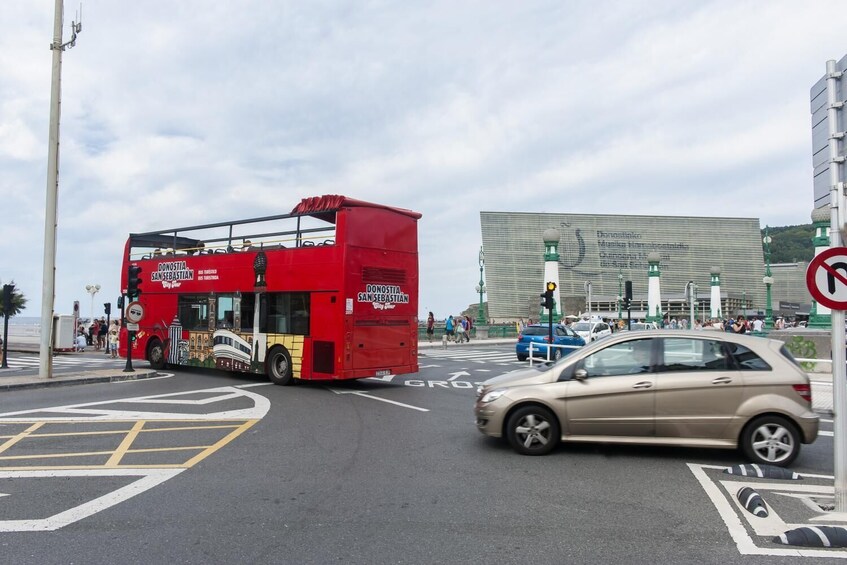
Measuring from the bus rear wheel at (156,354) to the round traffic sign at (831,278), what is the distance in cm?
1781

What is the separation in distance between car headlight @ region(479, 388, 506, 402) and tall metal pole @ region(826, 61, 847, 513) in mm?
3463

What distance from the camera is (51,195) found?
15.7 meters

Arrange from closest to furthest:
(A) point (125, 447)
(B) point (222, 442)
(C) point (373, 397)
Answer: (A) point (125, 447) < (B) point (222, 442) < (C) point (373, 397)

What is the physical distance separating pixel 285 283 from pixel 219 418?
16.9 ft

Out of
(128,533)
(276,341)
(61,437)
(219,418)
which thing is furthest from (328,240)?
(128,533)

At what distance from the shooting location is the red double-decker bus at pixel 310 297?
1386cm

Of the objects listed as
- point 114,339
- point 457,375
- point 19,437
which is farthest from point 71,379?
point 114,339

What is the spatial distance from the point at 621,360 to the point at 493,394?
161cm

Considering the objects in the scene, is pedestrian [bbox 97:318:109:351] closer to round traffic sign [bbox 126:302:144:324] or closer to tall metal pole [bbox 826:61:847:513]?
round traffic sign [bbox 126:302:144:324]

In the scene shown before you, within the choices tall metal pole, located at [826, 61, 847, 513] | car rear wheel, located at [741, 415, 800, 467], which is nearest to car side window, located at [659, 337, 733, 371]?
car rear wheel, located at [741, 415, 800, 467]

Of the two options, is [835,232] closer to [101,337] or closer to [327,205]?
[327,205]

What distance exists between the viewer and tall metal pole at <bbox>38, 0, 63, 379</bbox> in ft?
51.3

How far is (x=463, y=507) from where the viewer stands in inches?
215

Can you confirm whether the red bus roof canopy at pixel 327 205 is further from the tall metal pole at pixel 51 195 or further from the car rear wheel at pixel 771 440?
the car rear wheel at pixel 771 440
